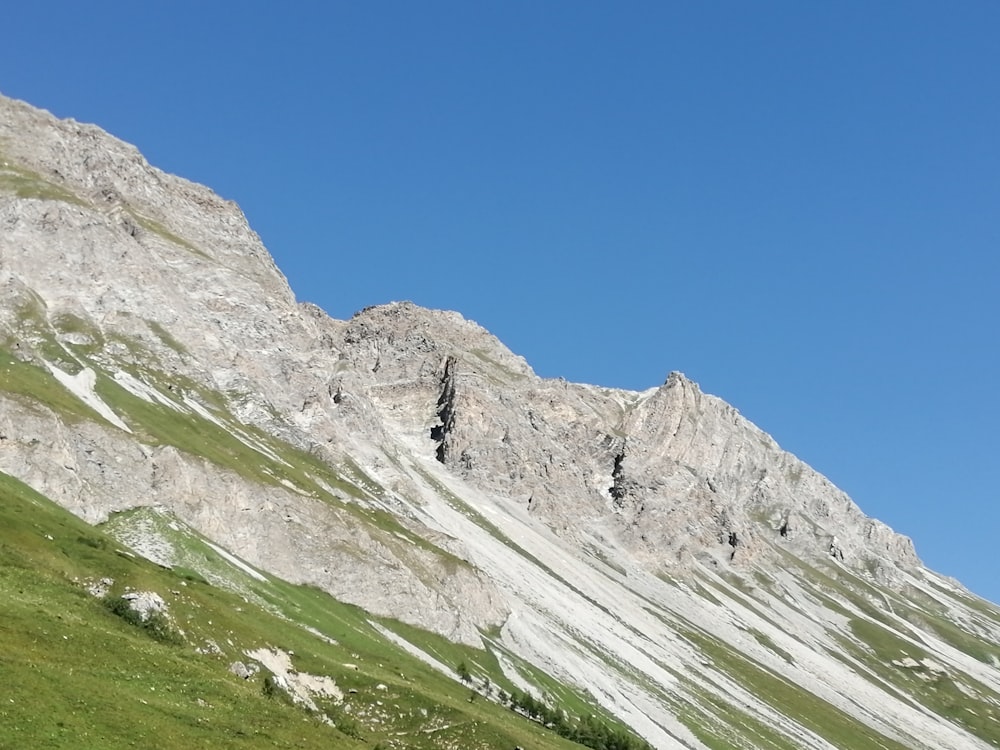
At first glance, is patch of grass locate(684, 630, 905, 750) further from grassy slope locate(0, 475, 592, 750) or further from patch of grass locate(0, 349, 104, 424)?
patch of grass locate(0, 349, 104, 424)

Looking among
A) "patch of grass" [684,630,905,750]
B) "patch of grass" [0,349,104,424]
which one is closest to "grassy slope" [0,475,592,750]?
"patch of grass" [0,349,104,424]

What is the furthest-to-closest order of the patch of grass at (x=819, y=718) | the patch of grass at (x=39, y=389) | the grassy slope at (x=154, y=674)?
the patch of grass at (x=819, y=718) < the patch of grass at (x=39, y=389) < the grassy slope at (x=154, y=674)

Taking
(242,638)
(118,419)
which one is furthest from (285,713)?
(118,419)

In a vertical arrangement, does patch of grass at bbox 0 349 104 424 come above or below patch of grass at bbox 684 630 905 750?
below

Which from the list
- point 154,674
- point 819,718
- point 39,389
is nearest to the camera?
point 154,674

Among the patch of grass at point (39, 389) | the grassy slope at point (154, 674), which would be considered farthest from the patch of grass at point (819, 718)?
the patch of grass at point (39, 389)

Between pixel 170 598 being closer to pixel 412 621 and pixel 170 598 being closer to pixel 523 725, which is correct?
pixel 523 725

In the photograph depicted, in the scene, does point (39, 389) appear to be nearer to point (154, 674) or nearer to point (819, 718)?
point (154, 674)

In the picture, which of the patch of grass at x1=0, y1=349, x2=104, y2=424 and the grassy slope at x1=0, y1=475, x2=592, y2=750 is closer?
the grassy slope at x1=0, y1=475, x2=592, y2=750

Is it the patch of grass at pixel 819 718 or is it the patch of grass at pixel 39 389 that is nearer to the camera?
the patch of grass at pixel 39 389

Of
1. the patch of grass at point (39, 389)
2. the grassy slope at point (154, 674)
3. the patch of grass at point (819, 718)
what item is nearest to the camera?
the grassy slope at point (154, 674)

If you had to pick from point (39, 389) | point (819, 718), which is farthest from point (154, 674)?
point (819, 718)

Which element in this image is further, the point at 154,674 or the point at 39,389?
the point at 39,389

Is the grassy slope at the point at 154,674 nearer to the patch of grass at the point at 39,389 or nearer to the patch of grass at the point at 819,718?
the patch of grass at the point at 39,389
